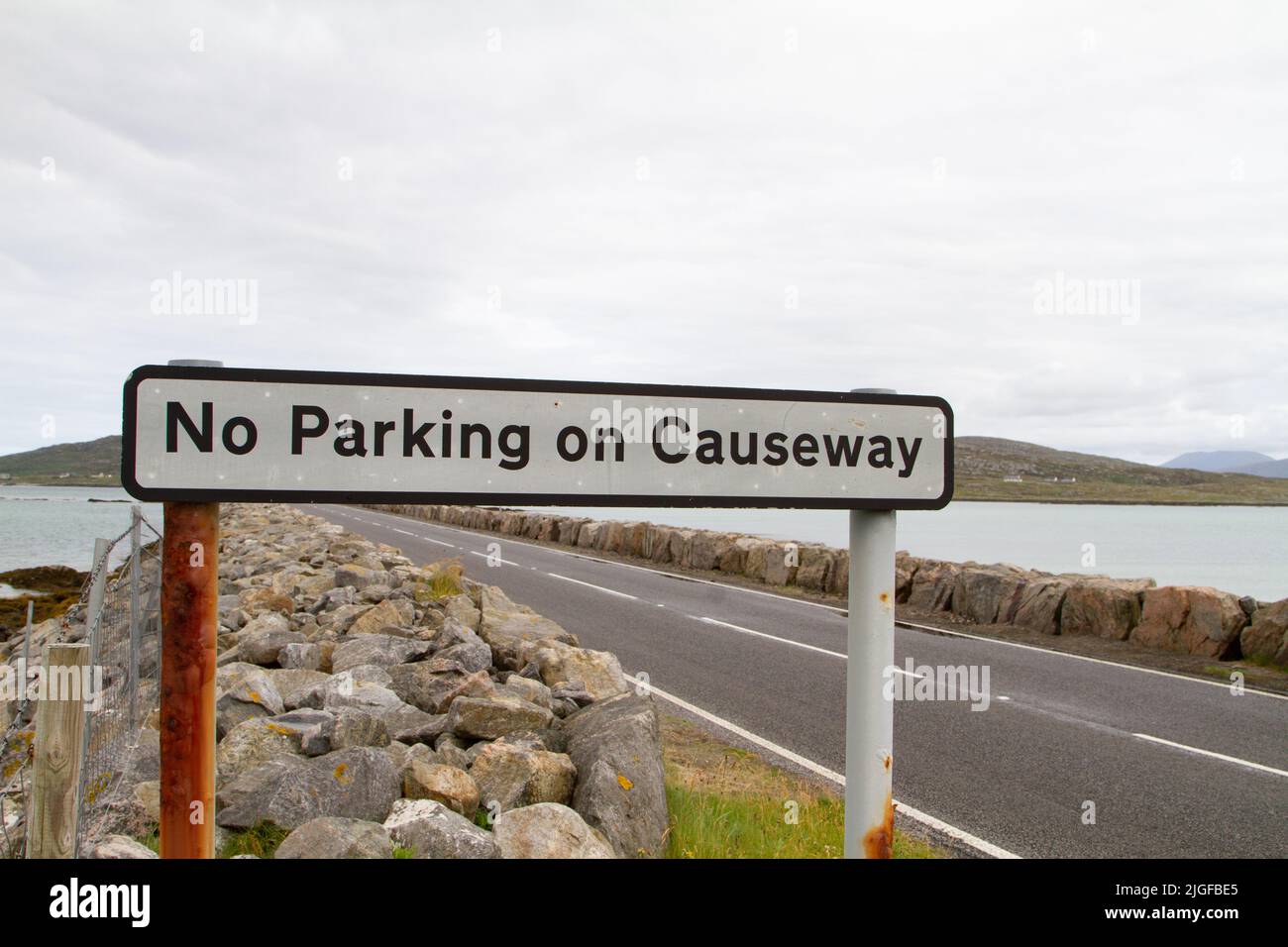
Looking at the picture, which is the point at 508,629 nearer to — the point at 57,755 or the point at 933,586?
the point at 57,755

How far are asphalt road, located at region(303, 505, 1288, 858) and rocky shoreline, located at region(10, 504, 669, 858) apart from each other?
2.11 meters

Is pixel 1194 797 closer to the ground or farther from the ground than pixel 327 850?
closer to the ground

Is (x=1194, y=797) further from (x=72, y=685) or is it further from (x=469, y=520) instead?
(x=469, y=520)

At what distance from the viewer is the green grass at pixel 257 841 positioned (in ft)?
11.1

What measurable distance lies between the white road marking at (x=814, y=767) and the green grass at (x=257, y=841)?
3728 millimetres

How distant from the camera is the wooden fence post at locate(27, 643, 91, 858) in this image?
281 cm

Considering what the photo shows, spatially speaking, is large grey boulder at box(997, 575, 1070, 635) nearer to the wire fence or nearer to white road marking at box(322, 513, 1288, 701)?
white road marking at box(322, 513, 1288, 701)

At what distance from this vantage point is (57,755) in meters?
2.85

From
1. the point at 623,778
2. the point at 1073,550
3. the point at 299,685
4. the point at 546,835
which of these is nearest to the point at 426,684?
the point at 299,685

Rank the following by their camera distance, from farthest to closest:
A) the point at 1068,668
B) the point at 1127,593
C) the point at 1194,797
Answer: the point at 1127,593
the point at 1068,668
the point at 1194,797

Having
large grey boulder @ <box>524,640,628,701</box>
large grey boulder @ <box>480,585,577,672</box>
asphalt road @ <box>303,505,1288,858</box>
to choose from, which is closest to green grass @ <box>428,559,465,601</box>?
large grey boulder @ <box>480,585,577,672</box>

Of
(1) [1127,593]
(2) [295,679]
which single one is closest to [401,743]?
(2) [295,679]
